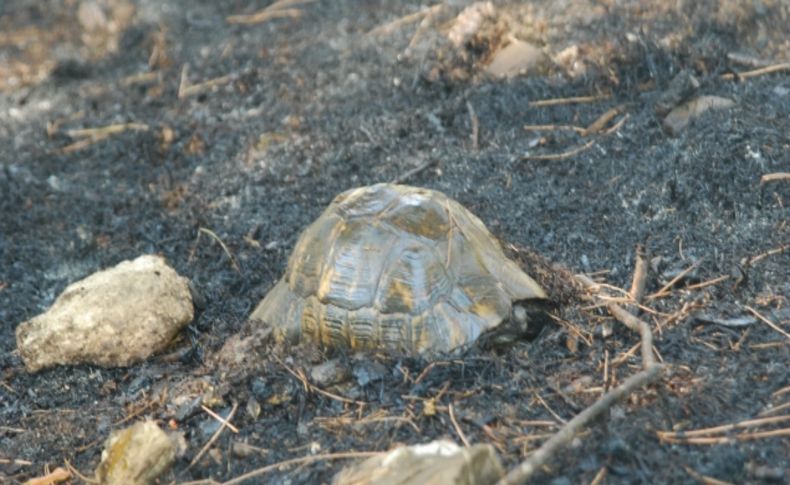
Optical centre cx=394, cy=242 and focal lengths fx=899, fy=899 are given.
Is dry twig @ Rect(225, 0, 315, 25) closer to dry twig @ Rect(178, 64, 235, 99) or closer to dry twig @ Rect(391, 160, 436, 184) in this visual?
dry twig @ Rect(178, 64, 235, 99)

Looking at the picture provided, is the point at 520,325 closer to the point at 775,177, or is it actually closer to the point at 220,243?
the point at 775,177

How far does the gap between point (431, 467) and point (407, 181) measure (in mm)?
2481

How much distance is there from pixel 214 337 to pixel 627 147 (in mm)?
2303

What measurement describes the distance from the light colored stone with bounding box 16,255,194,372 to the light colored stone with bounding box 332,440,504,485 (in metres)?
1.41

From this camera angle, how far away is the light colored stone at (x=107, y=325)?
3789 millimetres

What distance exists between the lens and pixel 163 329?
152 inches

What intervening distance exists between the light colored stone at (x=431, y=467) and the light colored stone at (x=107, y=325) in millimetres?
1414

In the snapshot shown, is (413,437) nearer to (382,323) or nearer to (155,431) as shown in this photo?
(382,323)

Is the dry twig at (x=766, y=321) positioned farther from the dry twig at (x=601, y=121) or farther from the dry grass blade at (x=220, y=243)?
the dry grass blade at (x=220, y=243)

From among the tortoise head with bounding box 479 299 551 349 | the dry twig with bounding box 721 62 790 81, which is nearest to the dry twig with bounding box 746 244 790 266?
the tortoise head with bounding box 479 299 551 349

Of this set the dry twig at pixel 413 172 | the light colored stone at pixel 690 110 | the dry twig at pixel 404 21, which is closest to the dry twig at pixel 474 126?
the dry twig at pixel 413 172

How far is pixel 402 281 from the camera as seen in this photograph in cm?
338

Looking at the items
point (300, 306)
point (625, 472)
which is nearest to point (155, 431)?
point (300, 306)

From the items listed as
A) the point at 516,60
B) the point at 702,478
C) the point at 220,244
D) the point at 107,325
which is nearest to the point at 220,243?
the point at 220,244
